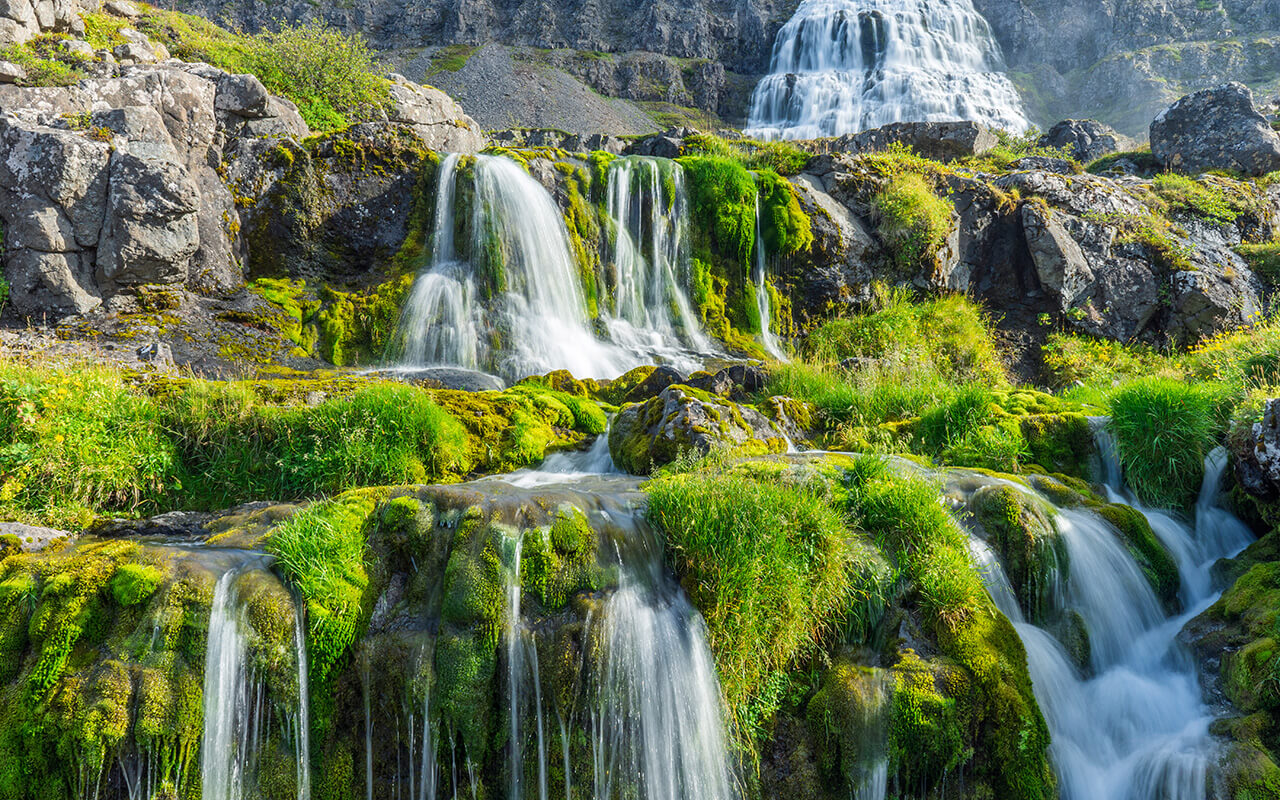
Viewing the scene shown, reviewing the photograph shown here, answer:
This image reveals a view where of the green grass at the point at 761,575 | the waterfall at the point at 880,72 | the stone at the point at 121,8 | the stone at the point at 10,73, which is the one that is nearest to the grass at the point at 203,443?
the green grass at the point at 761,575

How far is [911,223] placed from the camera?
14852mm

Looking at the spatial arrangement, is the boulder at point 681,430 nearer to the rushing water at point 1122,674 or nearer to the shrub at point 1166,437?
the rushing water at point 1122,674

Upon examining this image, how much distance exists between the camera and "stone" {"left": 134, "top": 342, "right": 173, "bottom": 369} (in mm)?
8492

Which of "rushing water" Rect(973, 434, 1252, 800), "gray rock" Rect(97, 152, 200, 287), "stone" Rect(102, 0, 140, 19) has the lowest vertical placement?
"rushing water" Rect(973, 434, 1252, 800)

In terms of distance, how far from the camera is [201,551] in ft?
14.2

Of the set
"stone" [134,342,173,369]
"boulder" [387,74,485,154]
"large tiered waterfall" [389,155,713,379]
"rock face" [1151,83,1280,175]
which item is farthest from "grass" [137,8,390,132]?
"rock face" [1151,83,1280,175]

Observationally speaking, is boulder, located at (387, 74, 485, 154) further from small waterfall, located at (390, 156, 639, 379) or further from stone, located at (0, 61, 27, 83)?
stone, located at (0, 61, 27, 83)

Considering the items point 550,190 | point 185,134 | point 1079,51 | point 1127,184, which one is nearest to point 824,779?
point 550,190

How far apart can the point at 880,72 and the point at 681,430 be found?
3791 centimetres

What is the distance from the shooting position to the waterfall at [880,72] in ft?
116

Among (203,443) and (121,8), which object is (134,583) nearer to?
(203,443)

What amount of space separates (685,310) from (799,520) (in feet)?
32.3

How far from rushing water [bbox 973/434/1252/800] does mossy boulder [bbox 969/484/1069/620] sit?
0.13m

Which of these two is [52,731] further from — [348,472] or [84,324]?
[84,324]
